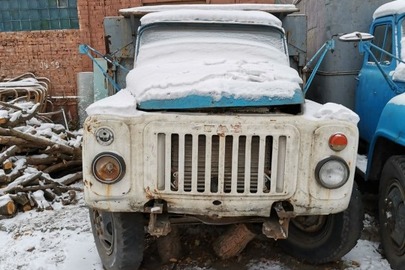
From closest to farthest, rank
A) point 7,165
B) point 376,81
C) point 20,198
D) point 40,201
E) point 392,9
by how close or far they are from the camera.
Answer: point 392,9
point 376,81
point 20,198
point 40,201
point 7,165

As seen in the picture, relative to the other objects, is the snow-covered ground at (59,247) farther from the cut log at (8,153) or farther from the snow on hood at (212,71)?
the snow on hood at (212,71)

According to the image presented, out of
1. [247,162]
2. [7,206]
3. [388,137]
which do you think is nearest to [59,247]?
[7,206]

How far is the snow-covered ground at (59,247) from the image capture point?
12.1 ft

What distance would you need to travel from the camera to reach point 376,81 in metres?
4.69

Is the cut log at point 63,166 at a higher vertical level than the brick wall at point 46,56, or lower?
lower

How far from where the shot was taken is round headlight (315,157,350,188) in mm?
2861

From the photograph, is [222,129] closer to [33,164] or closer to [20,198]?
[20,198]

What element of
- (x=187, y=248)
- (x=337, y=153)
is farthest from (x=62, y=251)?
(x=337, y=153)

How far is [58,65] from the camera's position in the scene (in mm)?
9086

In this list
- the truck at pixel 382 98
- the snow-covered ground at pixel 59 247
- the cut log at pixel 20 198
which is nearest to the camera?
the truck at pixel 382 98

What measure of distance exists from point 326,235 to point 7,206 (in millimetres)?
3463

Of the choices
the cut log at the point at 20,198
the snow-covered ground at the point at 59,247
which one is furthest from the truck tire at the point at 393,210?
the cut log at the point at 20,198

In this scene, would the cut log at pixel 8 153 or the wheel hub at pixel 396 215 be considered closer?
the wheel hub at pixel 396 215

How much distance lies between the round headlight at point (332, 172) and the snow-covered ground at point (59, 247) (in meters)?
1.17
